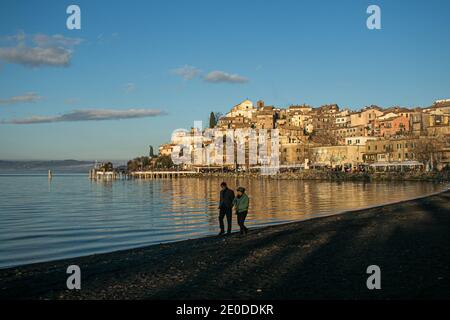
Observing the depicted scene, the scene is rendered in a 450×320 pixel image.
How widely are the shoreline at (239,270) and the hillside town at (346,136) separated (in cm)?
9209

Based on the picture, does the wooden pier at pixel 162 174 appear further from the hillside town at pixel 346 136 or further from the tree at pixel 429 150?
the tree at pixel 429 150

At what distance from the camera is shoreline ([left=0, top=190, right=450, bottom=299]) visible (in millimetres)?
9414

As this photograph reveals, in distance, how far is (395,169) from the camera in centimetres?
10625

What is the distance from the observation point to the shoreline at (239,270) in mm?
9414

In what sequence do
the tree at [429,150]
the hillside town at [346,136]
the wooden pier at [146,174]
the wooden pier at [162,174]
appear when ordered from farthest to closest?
the wooden pier at [162,174], the wooden pier at [146,174], the hillside town at [346,136], the tree at [429,150]

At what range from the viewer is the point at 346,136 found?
146875 mm

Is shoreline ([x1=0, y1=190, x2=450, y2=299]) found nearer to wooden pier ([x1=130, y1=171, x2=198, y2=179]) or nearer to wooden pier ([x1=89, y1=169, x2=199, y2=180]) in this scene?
wooden pier ([x1=89, y1=169, x2=199, y2=180])

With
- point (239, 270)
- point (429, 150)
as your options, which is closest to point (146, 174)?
point (429, 150)

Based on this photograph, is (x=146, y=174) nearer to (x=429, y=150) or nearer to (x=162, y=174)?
(x=162, y=174)

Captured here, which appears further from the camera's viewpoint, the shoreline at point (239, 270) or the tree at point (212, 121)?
the tree at point (212, 121)

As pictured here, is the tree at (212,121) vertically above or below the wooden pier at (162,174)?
above

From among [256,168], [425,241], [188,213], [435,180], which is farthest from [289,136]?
[425,241]

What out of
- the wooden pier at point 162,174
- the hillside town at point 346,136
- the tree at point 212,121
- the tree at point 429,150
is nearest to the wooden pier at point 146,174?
the wooden pier at point 162,174
